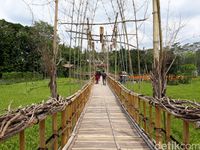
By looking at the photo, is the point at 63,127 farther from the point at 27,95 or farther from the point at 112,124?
the point at 27,95

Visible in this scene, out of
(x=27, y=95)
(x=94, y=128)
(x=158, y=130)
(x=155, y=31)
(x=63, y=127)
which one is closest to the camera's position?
(x=158, y=130)

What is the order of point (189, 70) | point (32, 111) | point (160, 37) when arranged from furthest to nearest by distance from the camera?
point (189, 70) < point (160, 37) < point (32, 111)

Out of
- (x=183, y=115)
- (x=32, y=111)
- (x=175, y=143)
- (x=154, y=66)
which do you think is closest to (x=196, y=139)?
(x=154, y=66)

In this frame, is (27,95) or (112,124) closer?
(112,124)

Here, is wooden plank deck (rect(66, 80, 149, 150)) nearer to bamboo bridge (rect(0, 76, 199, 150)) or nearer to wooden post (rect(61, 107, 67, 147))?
bamboo bridge (rect(0, 76, 199, 150))

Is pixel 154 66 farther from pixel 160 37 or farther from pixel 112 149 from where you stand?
pixel 112 149

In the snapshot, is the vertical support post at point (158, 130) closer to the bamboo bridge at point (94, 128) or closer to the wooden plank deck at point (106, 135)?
the bamboo bridge at point (94, 128)

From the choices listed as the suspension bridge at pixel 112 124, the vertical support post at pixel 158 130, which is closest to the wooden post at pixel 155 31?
the suspension bridge at pixel 112 124

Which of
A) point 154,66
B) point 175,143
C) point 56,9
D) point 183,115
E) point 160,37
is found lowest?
point 175,143

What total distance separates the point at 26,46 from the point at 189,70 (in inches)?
1031

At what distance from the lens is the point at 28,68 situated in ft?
206

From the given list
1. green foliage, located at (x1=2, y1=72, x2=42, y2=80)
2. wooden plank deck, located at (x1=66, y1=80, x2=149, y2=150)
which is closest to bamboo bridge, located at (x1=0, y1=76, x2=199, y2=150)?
wooden plank deck, located at (x1=66, y1=80, x2=149, y2=150)

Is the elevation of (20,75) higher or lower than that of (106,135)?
higher

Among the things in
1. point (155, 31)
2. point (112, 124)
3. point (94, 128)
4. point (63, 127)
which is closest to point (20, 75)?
point (112, 124)
